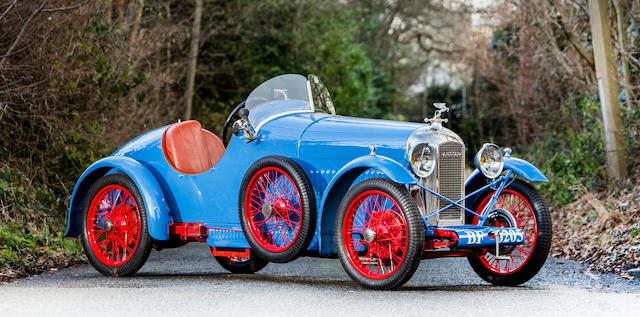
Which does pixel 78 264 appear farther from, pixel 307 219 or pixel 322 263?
pixel 307 219

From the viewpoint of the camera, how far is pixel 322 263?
30.4 feet

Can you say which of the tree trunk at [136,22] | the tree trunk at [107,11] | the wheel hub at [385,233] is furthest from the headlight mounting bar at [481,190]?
the tree trunk at [136,22]

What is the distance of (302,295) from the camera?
20.0 ft

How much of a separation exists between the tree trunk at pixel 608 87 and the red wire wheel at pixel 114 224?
23.6 ft

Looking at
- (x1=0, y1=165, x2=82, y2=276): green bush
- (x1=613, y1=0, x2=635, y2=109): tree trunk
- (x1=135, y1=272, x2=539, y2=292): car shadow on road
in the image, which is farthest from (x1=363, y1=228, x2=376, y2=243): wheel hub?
(x1=613, y1=0, x2=635, y2=109): tree trunk

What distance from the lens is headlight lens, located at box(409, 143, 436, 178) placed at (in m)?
6.33

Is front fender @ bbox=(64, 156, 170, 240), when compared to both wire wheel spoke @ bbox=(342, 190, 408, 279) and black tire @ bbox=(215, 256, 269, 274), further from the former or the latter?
wire wheel spoke @ bbox=(342, 190, 408, 279)

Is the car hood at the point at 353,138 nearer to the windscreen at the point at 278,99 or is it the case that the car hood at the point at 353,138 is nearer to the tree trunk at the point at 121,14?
the windscreen at the point at 278,99

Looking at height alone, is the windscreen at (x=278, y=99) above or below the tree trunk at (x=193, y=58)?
below

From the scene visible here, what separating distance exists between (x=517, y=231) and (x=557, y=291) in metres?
0.60

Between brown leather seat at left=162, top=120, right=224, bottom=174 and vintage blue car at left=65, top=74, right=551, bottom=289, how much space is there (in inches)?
0.5

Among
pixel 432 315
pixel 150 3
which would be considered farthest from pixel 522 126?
pixel 432 315

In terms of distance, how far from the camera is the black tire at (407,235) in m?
5.79

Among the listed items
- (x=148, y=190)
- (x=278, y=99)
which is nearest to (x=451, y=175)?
(x=278, y=99)
